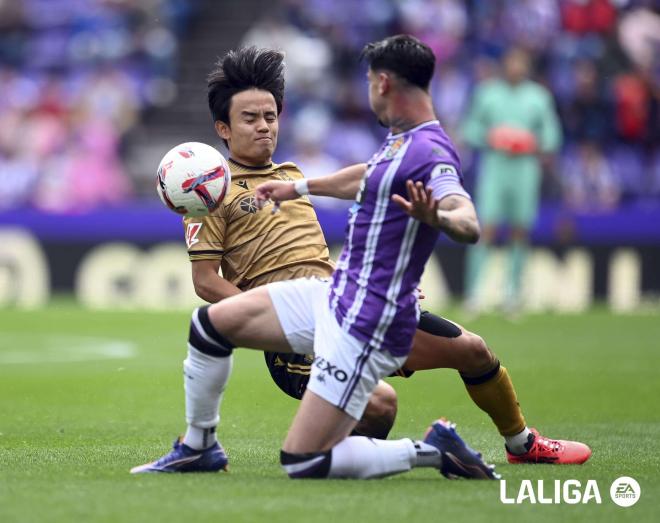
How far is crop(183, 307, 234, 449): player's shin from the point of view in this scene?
590cm

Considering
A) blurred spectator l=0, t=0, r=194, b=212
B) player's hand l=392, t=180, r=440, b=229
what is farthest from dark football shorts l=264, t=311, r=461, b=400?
blurred spectator l=0, t=0, r=194, b=212

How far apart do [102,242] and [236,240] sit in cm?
1228

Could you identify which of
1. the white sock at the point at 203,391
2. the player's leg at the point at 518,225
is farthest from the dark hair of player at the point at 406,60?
the player's leg at the point at 518,225

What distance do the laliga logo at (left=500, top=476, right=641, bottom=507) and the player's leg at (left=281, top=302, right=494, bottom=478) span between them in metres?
0.33

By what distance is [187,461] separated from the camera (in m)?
6.09

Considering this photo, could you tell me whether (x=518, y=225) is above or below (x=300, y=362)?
above

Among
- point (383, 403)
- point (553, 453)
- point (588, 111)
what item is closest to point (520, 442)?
point (553, 453)

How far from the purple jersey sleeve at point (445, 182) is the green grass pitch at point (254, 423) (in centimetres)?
123

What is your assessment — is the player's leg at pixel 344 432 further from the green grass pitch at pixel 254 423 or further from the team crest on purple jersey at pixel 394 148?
the team crest on purple jersey at pixel 394 148

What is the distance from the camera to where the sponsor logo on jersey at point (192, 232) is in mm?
6734

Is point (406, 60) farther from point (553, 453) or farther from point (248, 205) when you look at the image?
point (553, 453)

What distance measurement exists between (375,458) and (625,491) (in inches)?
42.0

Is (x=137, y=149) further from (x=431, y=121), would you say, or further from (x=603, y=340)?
(x=431, y=121)

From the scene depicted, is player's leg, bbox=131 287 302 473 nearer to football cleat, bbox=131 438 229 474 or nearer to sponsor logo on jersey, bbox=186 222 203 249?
football cleat, bbox=131 438 229 474
